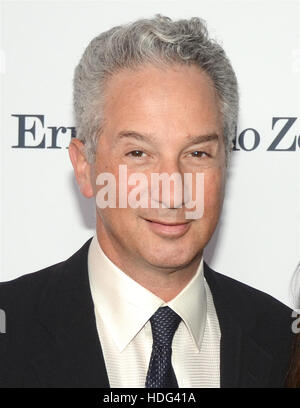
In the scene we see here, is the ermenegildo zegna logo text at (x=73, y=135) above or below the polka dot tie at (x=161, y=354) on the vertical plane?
above

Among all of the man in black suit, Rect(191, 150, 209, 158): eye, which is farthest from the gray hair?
Rect(191, 150, 209, 158): eye

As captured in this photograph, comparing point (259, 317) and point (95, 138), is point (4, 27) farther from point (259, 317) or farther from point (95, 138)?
point (259, 317)

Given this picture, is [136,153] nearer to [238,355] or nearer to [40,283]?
[40,283]

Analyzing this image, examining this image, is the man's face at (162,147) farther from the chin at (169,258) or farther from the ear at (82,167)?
the ear at (82,167)

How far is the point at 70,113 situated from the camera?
2.38 metres

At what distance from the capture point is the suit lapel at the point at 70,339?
73.2 inches

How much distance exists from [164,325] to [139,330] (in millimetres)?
64

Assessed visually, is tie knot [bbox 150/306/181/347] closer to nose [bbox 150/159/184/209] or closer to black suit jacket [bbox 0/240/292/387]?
black suit jacket [bbox 0/240/292/387]

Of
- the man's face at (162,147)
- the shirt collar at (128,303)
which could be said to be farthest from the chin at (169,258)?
the shirt collar at (128,303)

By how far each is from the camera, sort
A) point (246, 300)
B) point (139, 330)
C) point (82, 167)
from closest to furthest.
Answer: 1. point (139, 330)
2. point (82, 167)
3. point (246, 300)

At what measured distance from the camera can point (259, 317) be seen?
7.09 ft

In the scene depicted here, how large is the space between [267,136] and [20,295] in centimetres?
91

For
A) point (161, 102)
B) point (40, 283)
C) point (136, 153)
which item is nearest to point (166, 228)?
point (136, 153)
